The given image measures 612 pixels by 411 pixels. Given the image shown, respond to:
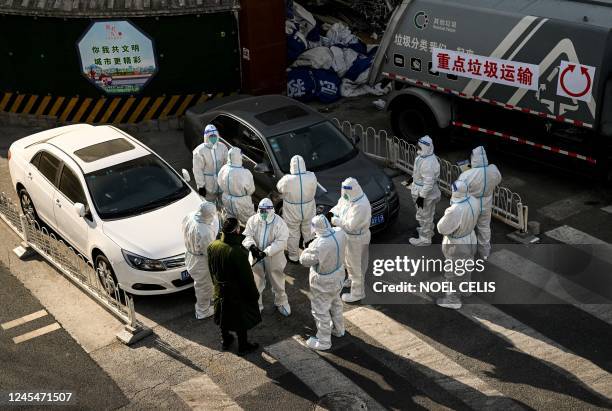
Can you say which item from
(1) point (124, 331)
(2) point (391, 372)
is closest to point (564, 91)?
(2) point (391, 372)

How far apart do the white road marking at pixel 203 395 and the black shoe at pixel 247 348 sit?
1.75ft

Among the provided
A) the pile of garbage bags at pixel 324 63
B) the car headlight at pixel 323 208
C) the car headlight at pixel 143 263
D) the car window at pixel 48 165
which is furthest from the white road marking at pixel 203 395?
the pile of garbage bags at pixel 324 63

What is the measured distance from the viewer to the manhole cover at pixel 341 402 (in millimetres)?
8633

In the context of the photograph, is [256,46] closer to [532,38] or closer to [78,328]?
[532,38]

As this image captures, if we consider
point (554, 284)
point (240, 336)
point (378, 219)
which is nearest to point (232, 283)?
point (240, 336)

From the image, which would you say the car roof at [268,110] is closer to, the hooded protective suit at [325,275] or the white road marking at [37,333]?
the hooded protective suit at [325,275]

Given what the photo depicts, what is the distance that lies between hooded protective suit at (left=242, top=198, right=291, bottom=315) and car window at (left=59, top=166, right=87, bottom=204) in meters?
2.67

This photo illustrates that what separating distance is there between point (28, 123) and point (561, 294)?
37.7ft

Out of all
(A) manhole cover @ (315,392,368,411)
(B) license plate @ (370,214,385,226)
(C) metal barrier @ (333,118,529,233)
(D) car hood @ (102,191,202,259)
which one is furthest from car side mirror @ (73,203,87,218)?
(C) metal barrier @ (333,118,529,233)

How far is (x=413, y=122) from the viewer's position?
15.8m

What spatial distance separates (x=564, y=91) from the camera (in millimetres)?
12867

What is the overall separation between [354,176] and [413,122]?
13.3 feet

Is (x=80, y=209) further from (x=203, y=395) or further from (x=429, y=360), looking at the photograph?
(x=429, y=360)

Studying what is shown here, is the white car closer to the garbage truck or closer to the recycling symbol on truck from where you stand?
the garbage truck
